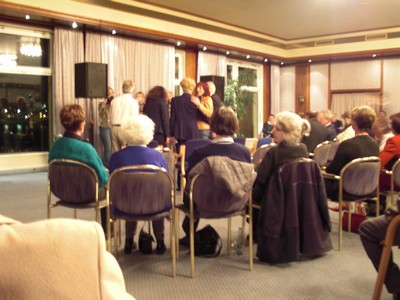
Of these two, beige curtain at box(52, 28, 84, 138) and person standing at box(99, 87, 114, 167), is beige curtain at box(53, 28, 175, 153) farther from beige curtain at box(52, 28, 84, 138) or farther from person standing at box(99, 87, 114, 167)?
person standing at box(99, 87, 114, 167)

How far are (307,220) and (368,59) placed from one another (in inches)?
423

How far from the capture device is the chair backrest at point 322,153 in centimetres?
529

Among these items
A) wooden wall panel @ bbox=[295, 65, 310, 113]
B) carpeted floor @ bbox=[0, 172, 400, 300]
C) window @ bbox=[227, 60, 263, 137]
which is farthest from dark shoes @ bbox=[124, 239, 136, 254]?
wooden wall panel @ bbox=[295, 65, 310, 113]

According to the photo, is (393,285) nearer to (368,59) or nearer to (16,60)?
(16,60)

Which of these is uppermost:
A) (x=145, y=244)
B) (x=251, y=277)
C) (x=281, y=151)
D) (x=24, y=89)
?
(x=24, y=89)

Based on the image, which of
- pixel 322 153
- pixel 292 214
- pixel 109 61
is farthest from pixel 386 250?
pixel 109 61

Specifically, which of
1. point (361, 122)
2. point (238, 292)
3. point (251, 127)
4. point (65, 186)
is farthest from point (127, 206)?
point (251, 127)

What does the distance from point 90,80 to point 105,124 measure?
3.75ft

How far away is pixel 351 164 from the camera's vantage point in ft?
12.2

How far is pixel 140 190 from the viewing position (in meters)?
3.00

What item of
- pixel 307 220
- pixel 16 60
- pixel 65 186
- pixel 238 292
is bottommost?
pixel 238 292

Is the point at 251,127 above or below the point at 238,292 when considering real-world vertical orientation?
above

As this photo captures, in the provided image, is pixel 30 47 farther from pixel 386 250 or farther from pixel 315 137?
pixel 386 250

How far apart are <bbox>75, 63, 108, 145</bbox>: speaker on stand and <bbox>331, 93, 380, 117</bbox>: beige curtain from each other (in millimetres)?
7837
